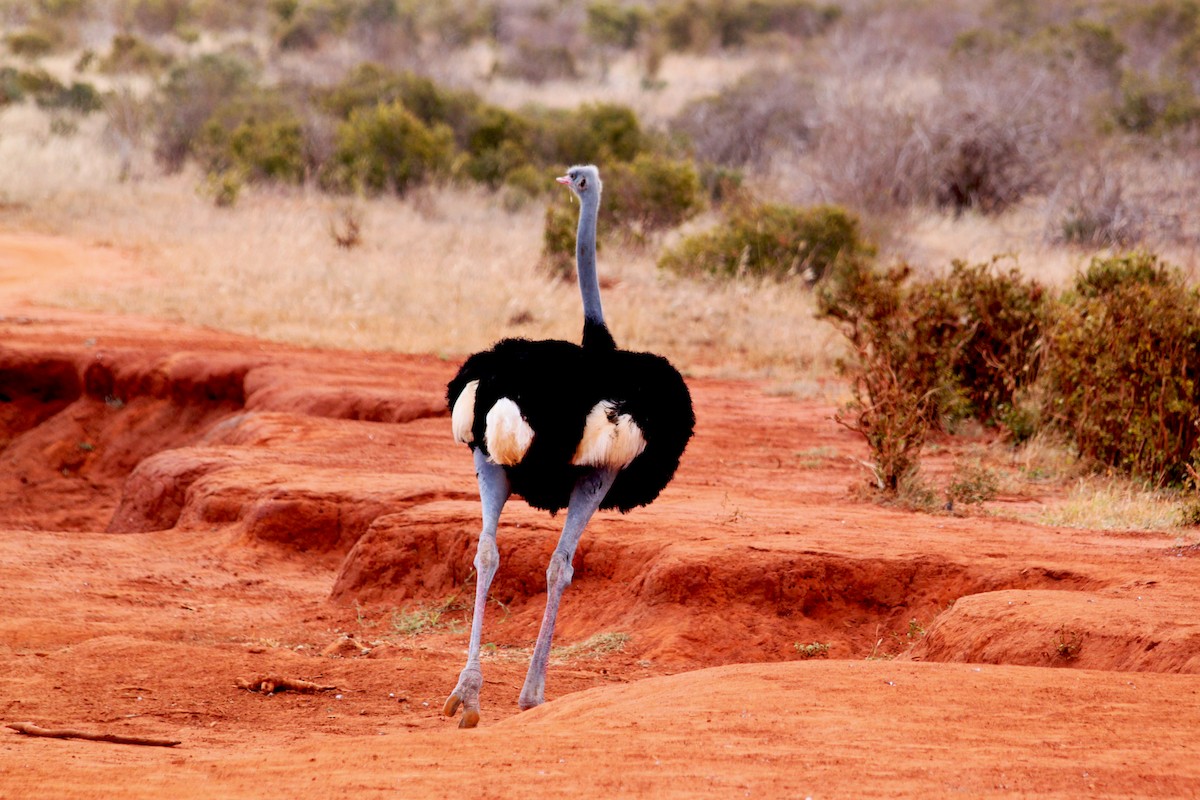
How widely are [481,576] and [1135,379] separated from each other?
5445 millimetres

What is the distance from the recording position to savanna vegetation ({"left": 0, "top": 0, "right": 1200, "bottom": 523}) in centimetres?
966

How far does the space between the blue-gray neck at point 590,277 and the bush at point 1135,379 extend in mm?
4248

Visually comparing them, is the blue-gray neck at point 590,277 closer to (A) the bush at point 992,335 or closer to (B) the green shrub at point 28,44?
(A) the bush at point 992,335

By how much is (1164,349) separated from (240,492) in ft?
17.8

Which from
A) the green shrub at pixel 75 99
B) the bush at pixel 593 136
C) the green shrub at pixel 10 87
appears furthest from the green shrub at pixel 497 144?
the green shrub at pixel 10 87

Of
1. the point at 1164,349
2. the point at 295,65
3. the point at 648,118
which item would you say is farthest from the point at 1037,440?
the point at 295,65

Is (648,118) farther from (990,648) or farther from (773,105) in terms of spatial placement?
(990,648)

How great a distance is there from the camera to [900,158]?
20484 mm

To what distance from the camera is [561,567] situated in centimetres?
462

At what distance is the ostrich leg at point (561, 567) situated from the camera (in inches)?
180

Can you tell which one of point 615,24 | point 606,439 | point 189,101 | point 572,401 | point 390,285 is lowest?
point 390,285

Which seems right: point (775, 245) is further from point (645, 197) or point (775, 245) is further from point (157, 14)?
point (157, 14)

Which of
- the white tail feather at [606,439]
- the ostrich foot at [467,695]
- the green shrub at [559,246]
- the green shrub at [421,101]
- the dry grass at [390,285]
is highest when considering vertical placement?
the white tail feather at [606,439]

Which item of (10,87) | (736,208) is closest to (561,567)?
(736,208)
